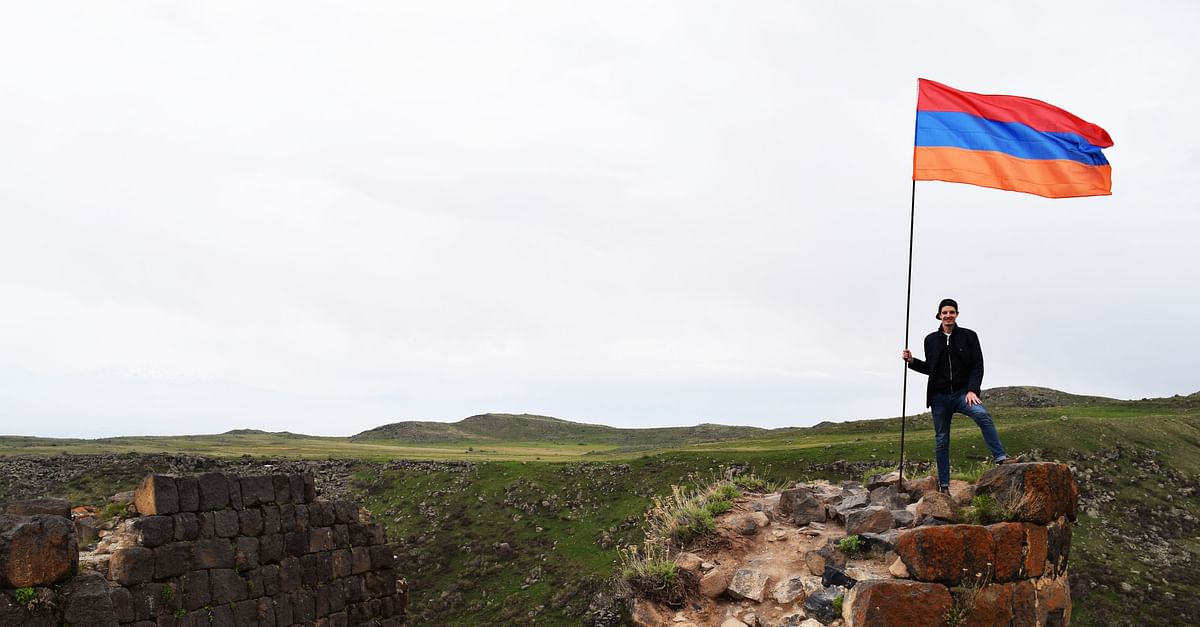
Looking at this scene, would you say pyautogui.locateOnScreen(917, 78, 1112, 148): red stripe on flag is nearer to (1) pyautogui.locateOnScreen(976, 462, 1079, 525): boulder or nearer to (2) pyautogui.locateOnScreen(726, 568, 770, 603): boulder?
(1) pyautogui.locateOnScreen(976, 462, 1079, 525): boulder

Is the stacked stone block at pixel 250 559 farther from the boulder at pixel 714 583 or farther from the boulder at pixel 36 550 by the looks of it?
the boulder at pixel 714 583

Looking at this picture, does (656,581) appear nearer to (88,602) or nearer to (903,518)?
(903,518)

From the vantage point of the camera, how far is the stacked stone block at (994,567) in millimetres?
8086

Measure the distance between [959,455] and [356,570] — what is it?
2529 centimetres

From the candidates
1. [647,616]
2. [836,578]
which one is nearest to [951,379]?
[836,578]

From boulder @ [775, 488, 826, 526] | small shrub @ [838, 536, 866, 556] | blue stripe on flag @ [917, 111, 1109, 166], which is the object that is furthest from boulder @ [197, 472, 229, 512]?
blue stripe on flag @ [917, 111, 1109, 166]

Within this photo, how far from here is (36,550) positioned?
9.22m

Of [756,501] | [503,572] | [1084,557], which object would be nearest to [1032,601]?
[756,501]

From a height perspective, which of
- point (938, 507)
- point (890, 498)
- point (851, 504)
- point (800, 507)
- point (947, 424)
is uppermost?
point (947, 424)

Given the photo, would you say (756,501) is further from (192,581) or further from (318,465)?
(318,465)

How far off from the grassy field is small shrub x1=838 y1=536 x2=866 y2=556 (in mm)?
10389

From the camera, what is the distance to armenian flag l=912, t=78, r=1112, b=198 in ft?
37.6

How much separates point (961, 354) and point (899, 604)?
364cm

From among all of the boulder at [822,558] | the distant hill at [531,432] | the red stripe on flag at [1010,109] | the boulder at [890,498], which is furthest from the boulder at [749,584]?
the distant hill at [531,432]
